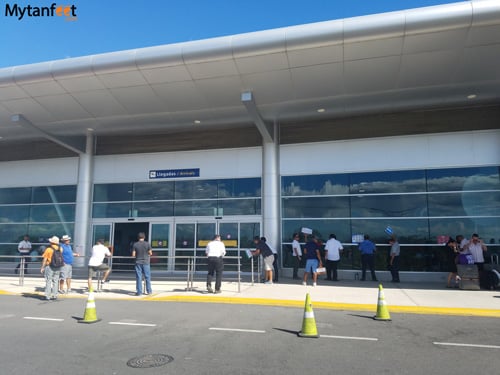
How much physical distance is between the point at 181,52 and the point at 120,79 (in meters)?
2.58

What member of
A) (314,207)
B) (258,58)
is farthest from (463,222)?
(258,58)

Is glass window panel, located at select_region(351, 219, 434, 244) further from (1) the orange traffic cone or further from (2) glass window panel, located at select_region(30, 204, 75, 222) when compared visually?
(2) glass window panel, located at select_region(30, 204, 75, 222)

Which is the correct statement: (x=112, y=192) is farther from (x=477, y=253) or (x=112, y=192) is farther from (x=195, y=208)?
(x=477, y=253)

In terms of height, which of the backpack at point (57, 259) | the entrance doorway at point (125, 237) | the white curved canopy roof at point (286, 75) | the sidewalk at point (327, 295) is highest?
the white curved canopy roof at point (286, 75)

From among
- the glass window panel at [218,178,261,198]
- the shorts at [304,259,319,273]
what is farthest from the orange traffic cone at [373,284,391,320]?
the glass window panel at [218,178,261,198]

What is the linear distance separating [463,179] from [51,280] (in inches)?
555

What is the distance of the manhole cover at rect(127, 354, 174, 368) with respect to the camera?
16.5 feet

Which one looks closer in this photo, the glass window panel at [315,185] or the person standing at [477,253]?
the person standing at [477,253]

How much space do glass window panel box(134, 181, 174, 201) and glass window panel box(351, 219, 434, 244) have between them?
8.04 metres

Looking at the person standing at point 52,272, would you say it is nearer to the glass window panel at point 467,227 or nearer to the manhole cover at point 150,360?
Answer: the manhole cover at point 150,360

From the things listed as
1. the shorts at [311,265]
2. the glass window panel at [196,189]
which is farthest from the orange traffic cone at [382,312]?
the glass window panel at [196,189]

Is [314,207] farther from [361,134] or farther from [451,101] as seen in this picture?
[451,101]

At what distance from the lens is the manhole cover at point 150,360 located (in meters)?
5.04

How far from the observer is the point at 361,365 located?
16.5ft
